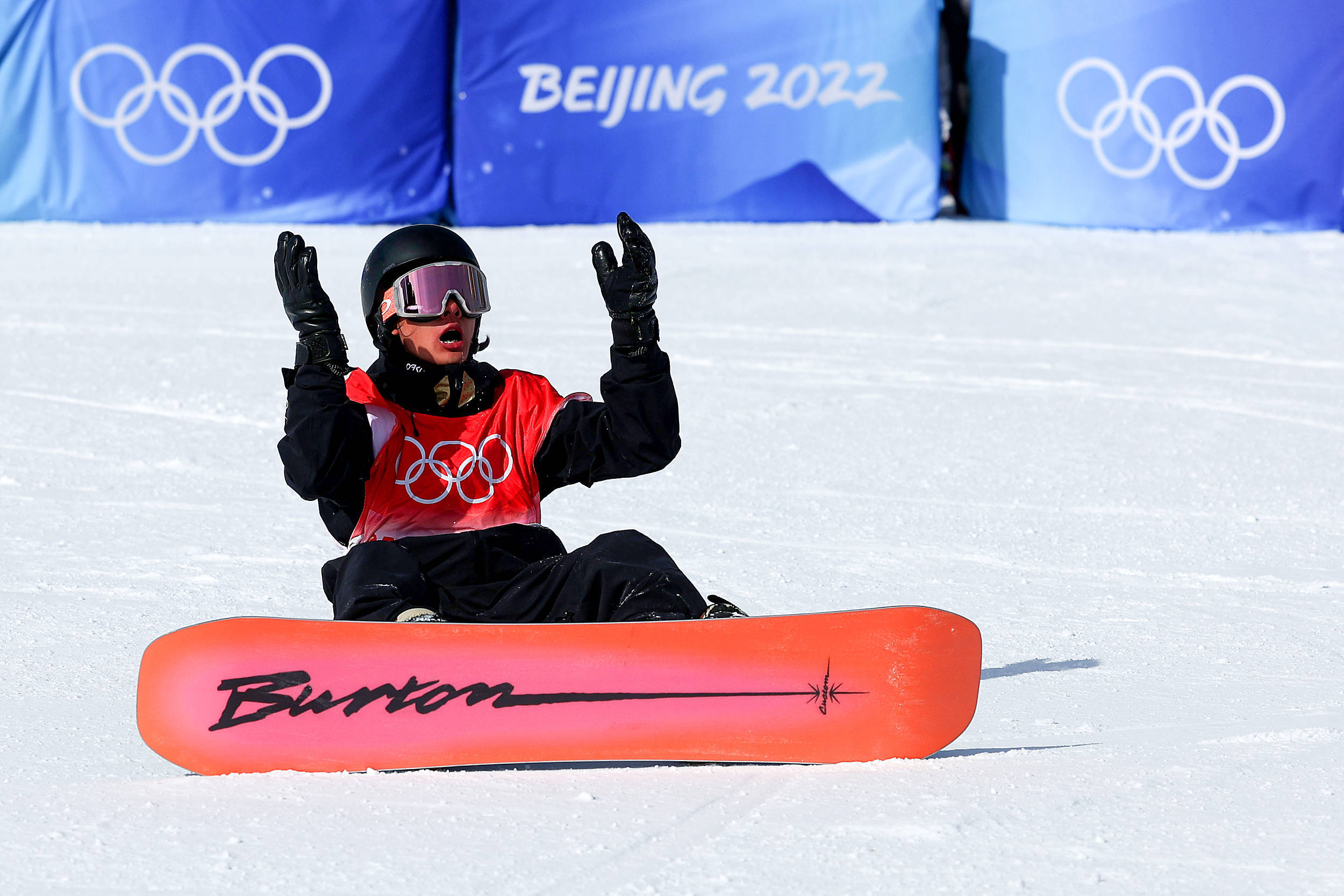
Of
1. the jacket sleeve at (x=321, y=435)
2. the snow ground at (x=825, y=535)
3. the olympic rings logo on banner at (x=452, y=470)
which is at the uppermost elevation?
the jacket sleeve at (x=321, y=435)

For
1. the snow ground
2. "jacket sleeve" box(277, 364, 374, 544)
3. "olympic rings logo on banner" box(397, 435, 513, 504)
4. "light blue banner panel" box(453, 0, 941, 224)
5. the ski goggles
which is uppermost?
"light blue banner panel" box(453, 0, 941, 224)

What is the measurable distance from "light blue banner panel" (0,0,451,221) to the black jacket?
282 inches

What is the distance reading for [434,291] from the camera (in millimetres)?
3676

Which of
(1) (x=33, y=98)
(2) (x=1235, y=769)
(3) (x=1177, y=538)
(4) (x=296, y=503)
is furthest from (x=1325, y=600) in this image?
(1) (x=33, y=98)

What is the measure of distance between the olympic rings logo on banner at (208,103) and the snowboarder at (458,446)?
701 centimetres

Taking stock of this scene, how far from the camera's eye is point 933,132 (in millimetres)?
11102

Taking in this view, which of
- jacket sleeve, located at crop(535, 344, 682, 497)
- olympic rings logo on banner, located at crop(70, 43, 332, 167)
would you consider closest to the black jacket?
jacket sleeve, located at crop(535, 344, 682, 497)

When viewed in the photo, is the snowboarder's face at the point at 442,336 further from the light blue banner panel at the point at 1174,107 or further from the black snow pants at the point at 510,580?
the light blue banner panel at the point at 1174,107

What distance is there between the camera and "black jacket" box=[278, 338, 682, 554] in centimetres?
346

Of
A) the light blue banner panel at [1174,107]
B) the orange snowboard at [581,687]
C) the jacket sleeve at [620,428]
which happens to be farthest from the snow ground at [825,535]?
the jacket sleeve at [620,428]

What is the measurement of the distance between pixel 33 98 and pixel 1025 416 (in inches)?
260

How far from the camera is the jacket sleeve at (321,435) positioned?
3441 millimetres

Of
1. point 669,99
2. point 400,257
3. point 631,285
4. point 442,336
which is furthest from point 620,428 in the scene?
point 669,99

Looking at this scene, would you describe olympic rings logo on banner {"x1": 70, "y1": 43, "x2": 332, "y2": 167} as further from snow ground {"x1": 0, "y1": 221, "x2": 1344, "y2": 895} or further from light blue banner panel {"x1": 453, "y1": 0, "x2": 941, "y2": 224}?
light blue banner panel {"x1": 453, "y1": 0, "x2": 941, "y2": 224}
